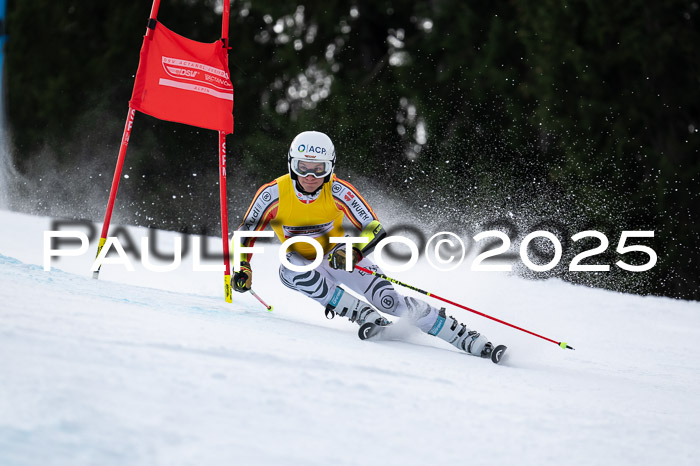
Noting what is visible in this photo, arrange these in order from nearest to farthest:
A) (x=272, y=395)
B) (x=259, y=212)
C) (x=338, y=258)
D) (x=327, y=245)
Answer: (x=272, y=395), (x=338, y=258), (x=259, y=212), (x=327, y=245)

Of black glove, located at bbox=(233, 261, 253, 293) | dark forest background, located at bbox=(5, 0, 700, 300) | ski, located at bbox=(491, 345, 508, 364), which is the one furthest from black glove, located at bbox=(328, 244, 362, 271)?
dark forest background, located at bbox=(5, 0, 700, 300)

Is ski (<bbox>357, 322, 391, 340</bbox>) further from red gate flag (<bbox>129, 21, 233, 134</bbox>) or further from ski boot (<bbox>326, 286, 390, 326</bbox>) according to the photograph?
red gate flag (<bbox>129, 21, 233, 134</bbox>)

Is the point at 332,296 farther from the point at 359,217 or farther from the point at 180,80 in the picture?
the point at 180,80

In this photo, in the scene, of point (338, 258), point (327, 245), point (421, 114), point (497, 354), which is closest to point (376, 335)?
point (338, 258)

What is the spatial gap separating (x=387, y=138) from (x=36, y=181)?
8044 millimetres

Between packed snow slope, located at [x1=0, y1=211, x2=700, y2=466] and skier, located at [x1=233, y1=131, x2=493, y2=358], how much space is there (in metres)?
0.19

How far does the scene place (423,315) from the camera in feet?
14.0

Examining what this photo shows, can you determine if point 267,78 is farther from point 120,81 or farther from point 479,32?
point 479,32

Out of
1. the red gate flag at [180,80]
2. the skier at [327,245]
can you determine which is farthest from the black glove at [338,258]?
the red gate flag at [180,80]

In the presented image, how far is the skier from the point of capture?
427cm

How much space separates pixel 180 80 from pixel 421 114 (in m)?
7.23

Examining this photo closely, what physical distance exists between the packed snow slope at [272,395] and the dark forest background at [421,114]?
5622mm

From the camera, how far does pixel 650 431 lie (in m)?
2.80

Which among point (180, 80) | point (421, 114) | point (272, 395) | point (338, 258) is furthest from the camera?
point (421, 114)
